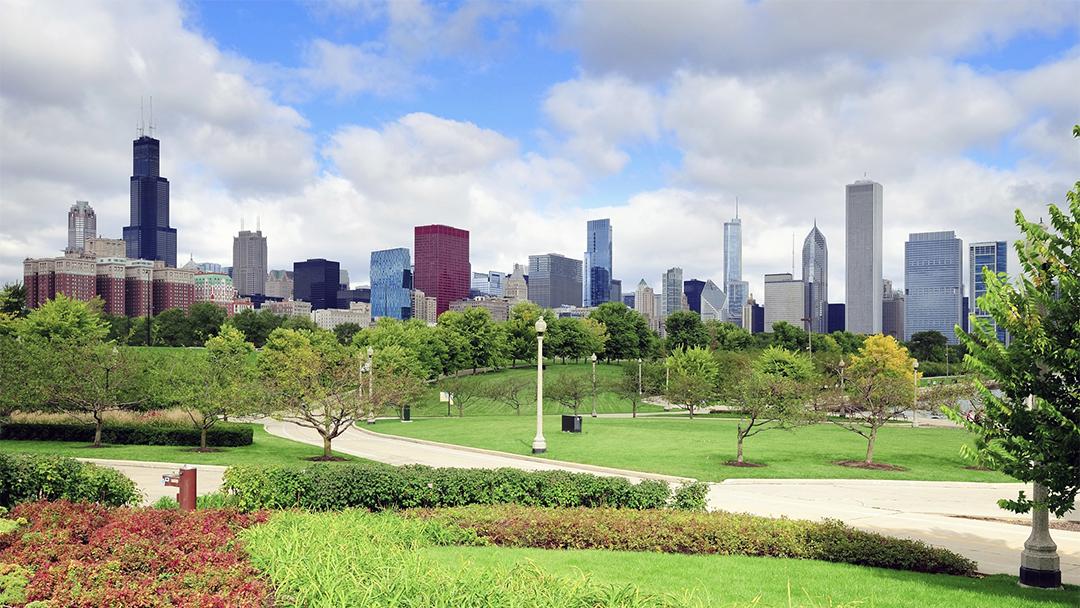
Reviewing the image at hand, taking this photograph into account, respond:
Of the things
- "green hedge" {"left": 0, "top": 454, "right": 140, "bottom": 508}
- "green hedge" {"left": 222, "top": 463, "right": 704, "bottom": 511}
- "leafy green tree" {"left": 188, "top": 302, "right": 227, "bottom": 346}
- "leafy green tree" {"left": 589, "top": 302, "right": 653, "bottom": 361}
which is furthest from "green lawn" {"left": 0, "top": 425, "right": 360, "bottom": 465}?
"leafy green tree" {"left": 188, "top": 302, "right": 227, "bottom": 346}

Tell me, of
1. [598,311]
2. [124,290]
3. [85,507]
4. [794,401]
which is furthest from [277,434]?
[124,290]

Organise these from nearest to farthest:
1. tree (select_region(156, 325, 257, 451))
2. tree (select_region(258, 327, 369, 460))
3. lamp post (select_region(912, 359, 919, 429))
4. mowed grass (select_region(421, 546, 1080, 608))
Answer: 1. mowed grass (select_region(421, 546, 1080, 608))
2. tree (select_region(258, 327, 369, 460))
3. lamp post (select_region(912, 359, 919, 429))
4. tree (select_region(156, 325, 257, 451))

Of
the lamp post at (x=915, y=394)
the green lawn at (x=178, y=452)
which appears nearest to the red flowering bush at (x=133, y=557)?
the green lawn at (x=178, y=452)

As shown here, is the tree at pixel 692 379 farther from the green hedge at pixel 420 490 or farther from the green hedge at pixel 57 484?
the green hedge at pixel 57 484

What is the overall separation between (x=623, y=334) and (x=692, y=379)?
52492mm

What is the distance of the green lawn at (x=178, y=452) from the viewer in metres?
26.3

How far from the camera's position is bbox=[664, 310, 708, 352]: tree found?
99438mm

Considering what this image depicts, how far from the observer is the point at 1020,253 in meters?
10.8

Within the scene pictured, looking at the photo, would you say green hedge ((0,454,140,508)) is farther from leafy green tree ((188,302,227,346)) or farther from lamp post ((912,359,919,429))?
leafy green tree ((188,302,227,346))

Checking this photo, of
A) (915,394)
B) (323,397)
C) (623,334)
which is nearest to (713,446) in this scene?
(915,394)

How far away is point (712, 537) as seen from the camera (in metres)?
11.6

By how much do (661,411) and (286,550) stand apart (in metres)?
55.6

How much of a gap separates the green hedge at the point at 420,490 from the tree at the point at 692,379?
30511 millimetres

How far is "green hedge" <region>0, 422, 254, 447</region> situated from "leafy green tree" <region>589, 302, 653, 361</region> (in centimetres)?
7072
